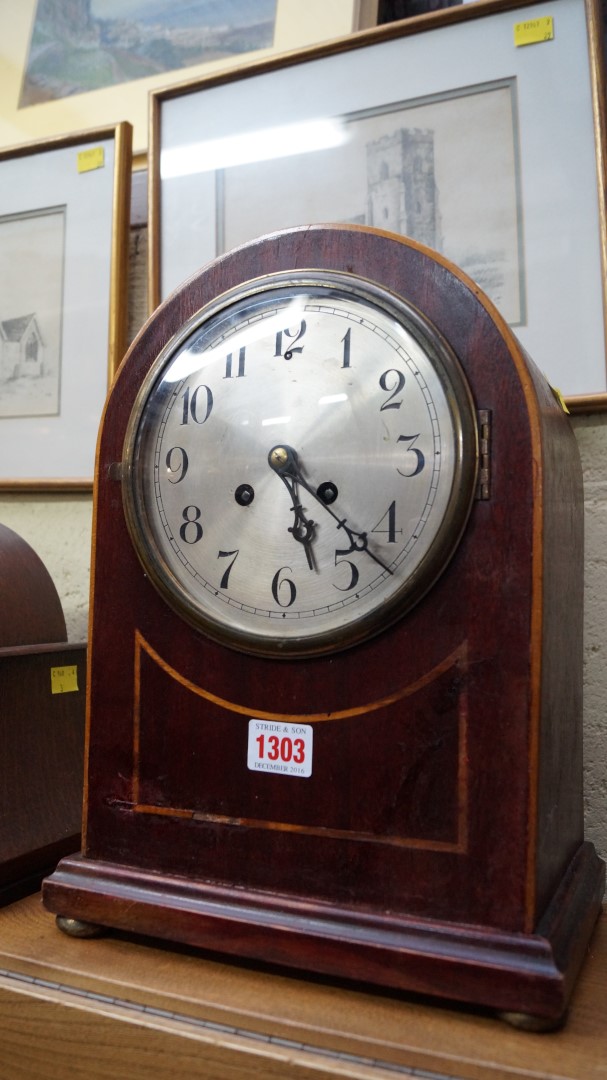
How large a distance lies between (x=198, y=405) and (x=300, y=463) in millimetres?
131

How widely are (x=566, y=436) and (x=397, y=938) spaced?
506mm

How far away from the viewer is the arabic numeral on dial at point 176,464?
0.85 metres

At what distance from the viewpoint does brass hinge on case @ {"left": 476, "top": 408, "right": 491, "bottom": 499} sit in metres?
0.73

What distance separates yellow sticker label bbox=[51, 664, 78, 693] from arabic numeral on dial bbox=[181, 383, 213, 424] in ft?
1.33

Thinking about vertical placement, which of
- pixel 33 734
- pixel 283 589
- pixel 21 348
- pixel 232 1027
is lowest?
pixel 232 1027

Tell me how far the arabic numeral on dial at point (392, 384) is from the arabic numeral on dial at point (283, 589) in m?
0.18

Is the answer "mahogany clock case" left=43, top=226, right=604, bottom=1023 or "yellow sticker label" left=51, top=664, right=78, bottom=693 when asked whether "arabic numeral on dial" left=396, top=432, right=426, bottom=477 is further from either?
"yellow sticker label" left=51, top=664, right=78, bottom=693

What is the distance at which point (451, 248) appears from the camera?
3.99 ft

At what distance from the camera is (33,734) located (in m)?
1.04

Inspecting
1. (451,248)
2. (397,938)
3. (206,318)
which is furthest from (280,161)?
(397,938)

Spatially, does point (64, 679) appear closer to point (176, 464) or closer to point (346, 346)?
point (176, 464)

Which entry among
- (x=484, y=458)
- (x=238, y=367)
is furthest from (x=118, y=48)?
(x=484, y=458)

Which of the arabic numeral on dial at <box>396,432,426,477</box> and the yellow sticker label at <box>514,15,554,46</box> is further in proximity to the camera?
the yellow sticker label at <box>514,15,554,46</box>

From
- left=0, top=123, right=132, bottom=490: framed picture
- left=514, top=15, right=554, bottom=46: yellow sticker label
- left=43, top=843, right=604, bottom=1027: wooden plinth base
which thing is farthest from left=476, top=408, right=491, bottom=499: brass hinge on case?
left=0, top=123, right=132, bottom=490: framed picture
